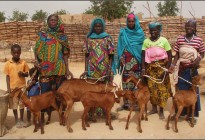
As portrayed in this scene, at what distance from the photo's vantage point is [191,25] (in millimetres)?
5020

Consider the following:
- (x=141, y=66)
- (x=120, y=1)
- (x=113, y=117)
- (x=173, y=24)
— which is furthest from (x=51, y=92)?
(x=120, y=1)

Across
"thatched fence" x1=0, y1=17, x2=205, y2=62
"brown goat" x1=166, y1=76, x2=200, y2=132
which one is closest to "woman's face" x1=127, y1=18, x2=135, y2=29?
Result: "brown goat" x1=166, y1=76, x2=200, y2=132

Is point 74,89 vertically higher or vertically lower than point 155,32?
lower

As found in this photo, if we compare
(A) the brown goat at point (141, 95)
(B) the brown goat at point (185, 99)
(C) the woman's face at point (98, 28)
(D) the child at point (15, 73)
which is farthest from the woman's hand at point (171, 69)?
(D) the child at point (15, 73)

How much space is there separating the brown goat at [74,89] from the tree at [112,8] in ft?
81.7

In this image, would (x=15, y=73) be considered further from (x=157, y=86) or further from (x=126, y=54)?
(x=157, y=86)

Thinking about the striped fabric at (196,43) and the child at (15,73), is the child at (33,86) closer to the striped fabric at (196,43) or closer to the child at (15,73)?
the child at (15,73)

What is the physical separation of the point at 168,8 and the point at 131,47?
4008cm

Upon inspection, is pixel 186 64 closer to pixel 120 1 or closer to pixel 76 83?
pixel 76 83

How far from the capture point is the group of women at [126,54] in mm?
5172

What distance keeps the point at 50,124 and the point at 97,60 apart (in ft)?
4.78

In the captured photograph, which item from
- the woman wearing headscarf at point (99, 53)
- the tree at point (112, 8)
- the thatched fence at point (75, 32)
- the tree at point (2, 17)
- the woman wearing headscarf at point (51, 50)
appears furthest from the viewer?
the tree at point (2, 17)

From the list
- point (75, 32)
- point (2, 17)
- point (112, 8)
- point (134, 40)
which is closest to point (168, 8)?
point (112, 8)

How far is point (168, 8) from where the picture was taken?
43.8m
